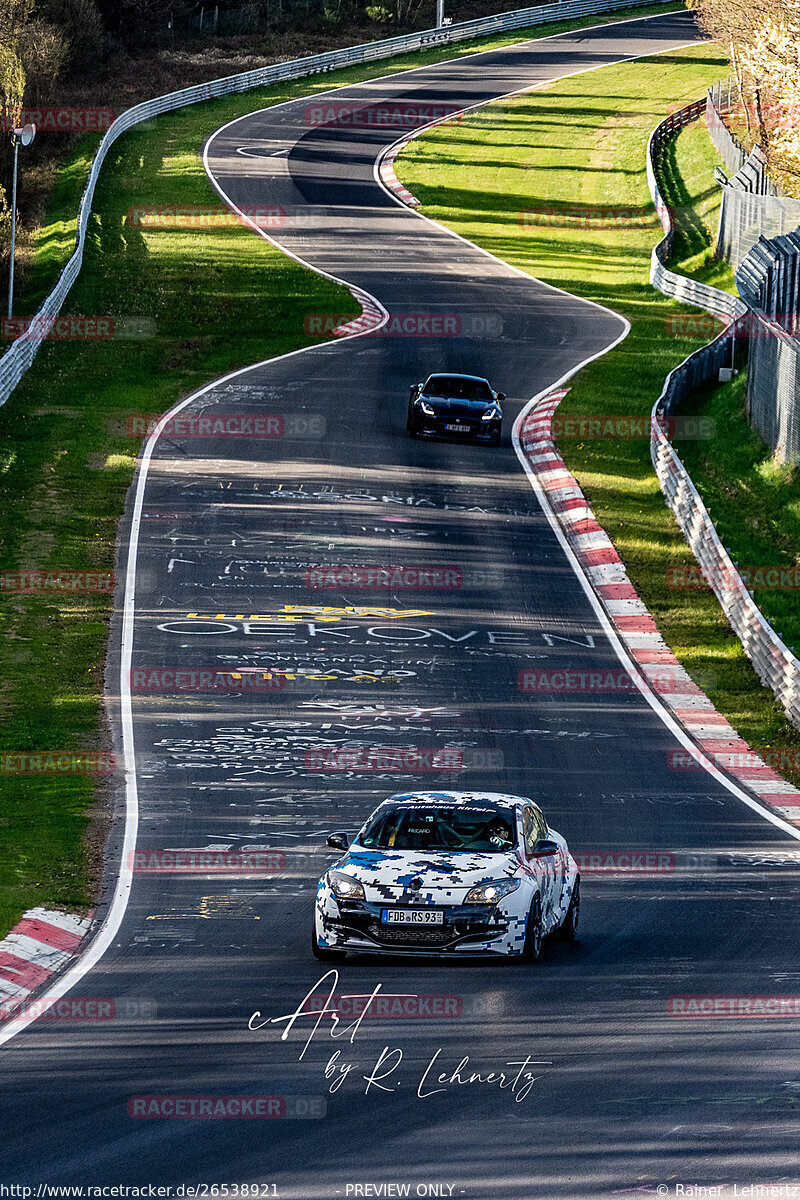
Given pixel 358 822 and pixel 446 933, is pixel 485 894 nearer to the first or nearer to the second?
pixel 446 933

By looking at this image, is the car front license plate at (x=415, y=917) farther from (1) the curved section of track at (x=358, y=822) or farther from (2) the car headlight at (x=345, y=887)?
(1) the curved section of track at (x=358, y=822)

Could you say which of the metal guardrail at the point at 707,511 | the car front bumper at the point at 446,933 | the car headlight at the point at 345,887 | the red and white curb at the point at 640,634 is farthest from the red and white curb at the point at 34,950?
the metal guardrail at the point at 707,511

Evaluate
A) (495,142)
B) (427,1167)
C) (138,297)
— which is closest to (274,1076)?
(427,1167)

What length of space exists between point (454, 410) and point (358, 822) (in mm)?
20722

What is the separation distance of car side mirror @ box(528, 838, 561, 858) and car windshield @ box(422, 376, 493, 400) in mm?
25071

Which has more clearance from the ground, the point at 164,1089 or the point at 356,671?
the point at 164,1089

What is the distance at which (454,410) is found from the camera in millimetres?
37469

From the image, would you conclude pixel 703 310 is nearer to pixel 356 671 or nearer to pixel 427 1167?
pixel 356 671

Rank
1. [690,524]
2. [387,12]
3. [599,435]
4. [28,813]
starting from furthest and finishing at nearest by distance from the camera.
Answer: [387,12] → [599,435] → [690,524] → [28,813]

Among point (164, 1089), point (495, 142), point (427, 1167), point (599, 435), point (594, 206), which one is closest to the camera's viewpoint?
point (427, 1167)

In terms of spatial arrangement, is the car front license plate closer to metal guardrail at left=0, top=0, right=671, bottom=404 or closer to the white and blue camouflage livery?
the white and blue camouflage livery

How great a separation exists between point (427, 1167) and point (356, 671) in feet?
51.4

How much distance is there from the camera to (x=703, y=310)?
49.6 metres

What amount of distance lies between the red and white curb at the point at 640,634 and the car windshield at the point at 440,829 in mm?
6492
